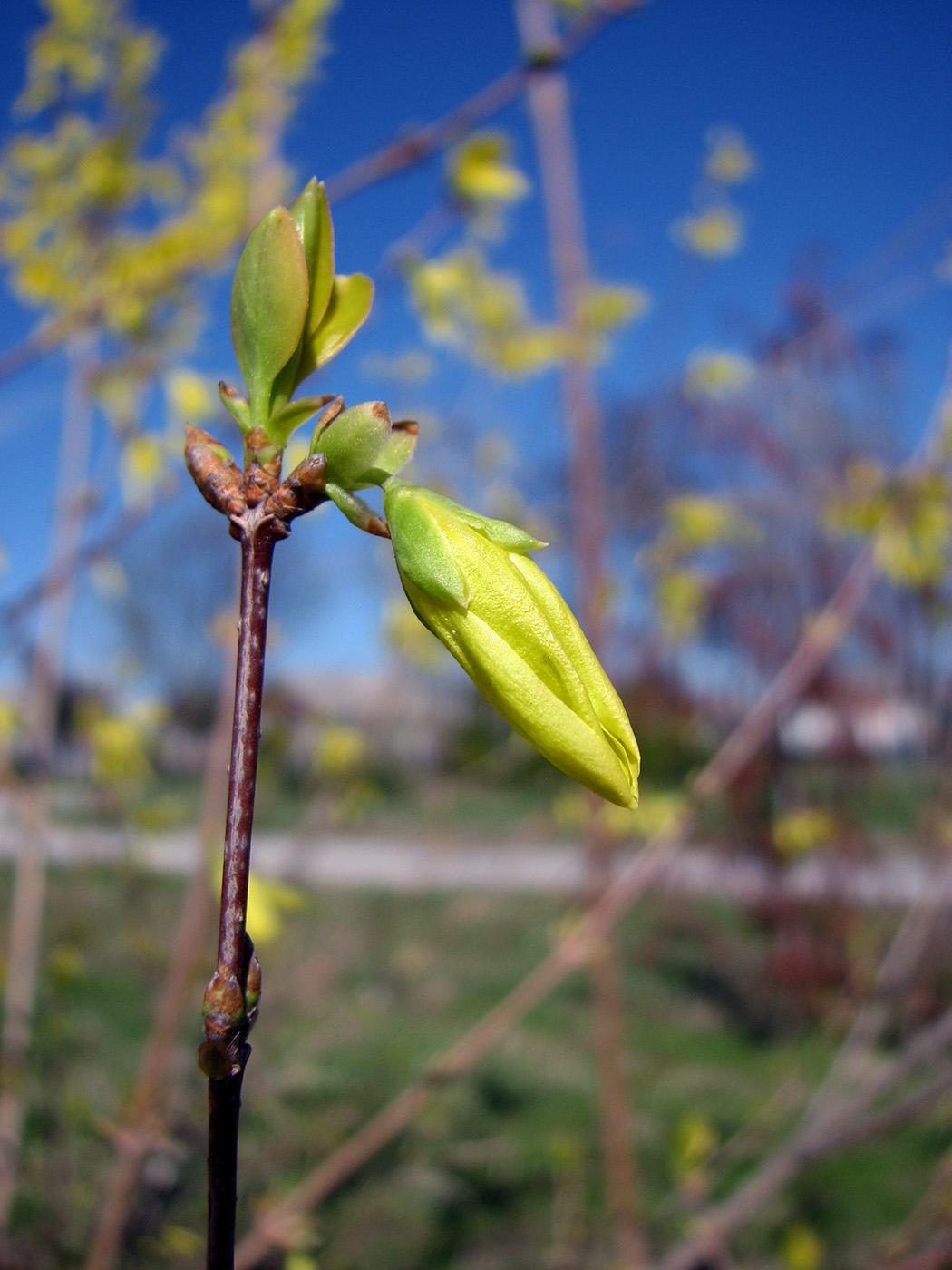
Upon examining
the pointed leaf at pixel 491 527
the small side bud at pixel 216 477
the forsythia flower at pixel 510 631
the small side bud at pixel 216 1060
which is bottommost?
the small side bud at pixel 216 1060

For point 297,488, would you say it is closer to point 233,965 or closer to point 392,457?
point 392,457

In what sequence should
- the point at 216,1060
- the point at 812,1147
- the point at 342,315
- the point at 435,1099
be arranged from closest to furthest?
the point at 216,1060, the point at 342,315, the point at 812,1147, the point at 435,1099

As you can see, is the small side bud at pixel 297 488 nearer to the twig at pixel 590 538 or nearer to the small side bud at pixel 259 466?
the small side bud at pixel 259 466

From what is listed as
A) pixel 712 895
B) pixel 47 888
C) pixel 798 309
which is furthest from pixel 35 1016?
pixel 712 895

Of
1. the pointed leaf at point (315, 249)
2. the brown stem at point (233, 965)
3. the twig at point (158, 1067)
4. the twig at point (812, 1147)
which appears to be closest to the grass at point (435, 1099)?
the twig at point (158, 1067)

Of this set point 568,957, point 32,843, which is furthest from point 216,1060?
point 32,843

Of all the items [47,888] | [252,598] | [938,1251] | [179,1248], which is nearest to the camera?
[252,598]

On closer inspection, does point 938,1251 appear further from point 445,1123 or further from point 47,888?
point 47,888
